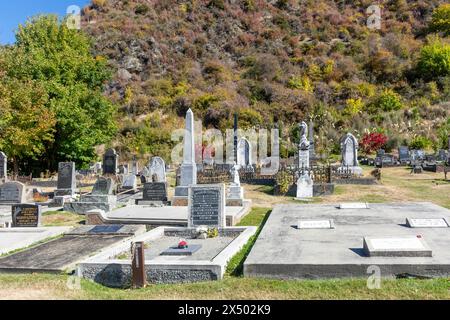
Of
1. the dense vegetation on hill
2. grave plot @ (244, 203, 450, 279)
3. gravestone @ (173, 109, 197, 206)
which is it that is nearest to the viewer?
grave plot @ (244, 203, 450, 279)

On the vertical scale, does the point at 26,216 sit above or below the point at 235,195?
below

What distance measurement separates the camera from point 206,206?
35.7ft

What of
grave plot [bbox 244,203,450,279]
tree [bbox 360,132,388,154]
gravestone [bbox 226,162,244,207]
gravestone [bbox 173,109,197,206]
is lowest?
grave plot [bbox 244,203,450,279]

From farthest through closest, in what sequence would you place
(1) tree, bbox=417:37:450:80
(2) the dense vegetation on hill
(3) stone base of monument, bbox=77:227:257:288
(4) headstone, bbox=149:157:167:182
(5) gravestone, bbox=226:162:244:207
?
(1) tree, bbox=417:37:450:80 → (2) the dense vegetation on hill → (4) headstone, bbox=149:157:167:182 → (5) gravestone, bbox=226:162:244:207 → (3) stone base of monument, bbox=77:227:257:288

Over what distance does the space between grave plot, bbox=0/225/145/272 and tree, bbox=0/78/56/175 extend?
52.2 ft

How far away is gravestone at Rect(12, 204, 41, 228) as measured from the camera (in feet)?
40.8

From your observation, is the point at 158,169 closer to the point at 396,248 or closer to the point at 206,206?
the point at 206,206

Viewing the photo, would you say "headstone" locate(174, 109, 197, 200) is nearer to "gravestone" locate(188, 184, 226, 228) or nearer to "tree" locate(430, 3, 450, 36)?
"gravestone" locate(188, 184, 226, 228)

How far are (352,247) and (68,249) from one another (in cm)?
570

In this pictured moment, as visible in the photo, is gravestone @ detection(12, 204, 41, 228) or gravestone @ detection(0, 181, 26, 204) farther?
gravestone @ detection(0, 181, 26, 204)

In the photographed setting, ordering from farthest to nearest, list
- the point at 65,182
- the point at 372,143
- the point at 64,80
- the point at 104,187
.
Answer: the point at 372,143 < the point at 64,80 < the point at 65,182 < the point at 104,187

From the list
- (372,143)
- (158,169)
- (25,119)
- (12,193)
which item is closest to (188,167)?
(158,169)

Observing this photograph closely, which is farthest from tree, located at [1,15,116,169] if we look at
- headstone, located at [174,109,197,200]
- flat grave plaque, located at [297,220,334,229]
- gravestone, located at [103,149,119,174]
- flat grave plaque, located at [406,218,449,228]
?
flat grave plaque, located at [406,218,449,228]

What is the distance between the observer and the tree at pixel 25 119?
2516cm
